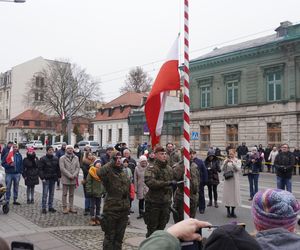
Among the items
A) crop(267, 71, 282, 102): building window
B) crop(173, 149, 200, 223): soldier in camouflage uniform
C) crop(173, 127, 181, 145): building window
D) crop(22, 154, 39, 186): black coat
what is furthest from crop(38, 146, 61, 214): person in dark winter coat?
crop(173, 127, 181, 145): building window

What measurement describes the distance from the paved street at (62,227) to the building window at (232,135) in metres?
25.2

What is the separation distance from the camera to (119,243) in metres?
6.21

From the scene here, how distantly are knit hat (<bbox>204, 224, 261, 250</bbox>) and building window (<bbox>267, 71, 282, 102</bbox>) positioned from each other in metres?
34.3

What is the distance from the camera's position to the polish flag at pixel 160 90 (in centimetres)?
613

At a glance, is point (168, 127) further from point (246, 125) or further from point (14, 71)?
point (14, 71)

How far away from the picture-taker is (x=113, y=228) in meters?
6.17

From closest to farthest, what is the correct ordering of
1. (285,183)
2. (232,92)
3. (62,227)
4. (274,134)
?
(62,227) < (285,183) < (274,134) < (232,92)

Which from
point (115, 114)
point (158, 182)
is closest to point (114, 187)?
point (158, 182)

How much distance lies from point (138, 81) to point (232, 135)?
36.1 metres

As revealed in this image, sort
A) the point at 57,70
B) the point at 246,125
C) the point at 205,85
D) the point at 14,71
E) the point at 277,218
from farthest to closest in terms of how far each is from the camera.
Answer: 1. the point at 14,71
2. the point at 57,70
3. the point at 205,85
4. the point at 246,125
5. the point at 277,218

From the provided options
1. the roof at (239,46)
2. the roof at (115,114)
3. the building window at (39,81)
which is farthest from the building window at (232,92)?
the building window at (39,81)

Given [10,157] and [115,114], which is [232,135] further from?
[10,157]

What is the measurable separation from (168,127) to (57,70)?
25113 millimetres

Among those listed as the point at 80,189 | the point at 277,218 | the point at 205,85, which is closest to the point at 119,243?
the point at 277,218
